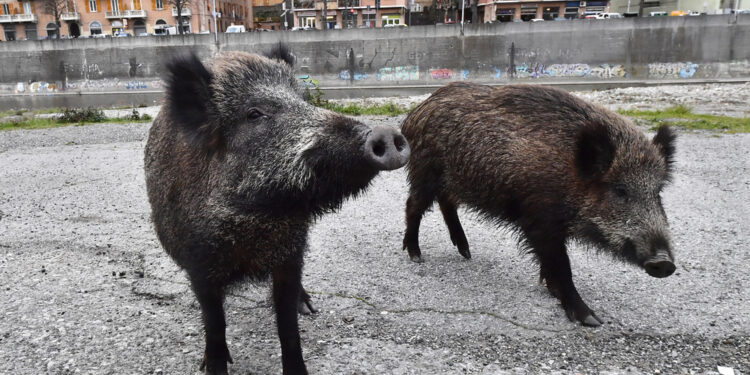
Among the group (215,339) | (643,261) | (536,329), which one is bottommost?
(536,329)

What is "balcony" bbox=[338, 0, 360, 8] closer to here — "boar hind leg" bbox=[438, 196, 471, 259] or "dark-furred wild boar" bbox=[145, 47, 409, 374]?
"boar hind leg" bbox=[438, 196, 471, 259]

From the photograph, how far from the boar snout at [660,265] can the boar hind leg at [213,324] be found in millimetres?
2475

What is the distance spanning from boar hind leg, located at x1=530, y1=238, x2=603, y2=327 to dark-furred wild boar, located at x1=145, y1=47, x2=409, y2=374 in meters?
1.86

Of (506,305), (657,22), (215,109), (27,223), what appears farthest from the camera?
(657,22)

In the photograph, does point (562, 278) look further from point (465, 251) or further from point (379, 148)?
point (379, 148)

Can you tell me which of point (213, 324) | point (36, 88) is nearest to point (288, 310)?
point (213, 324)

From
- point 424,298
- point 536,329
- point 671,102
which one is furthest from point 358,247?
point 671,102

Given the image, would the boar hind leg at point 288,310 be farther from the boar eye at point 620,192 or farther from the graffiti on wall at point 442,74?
the graffiti on wall at point 442,74

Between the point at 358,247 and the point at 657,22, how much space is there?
34.9 m

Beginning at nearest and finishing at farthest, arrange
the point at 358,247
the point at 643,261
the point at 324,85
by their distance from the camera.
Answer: the point at 643,261, the point at 358,247, the point at 324,85

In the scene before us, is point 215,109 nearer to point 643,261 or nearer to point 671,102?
point 643,261

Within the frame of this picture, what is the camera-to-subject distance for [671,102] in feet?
55.6

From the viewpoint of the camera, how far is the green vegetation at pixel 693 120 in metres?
11.4

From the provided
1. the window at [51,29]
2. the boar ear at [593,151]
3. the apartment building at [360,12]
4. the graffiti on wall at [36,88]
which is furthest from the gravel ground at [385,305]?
the window at [51,29]
